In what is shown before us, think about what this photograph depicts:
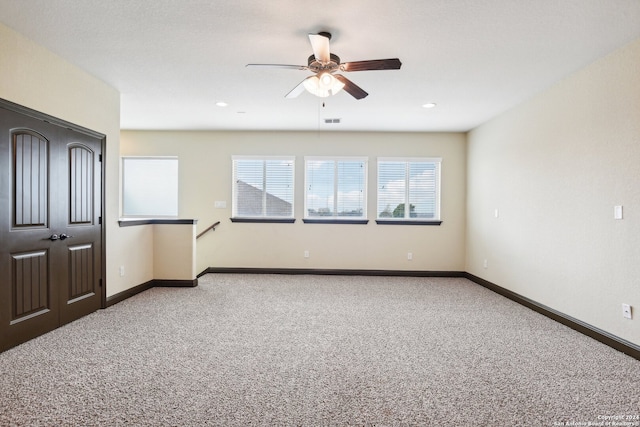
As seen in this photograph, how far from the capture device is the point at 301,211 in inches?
239

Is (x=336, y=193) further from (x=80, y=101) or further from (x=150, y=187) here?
(x=80, y=101)

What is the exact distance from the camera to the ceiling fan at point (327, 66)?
251cm

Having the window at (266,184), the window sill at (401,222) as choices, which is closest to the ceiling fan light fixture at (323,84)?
the window at (266,184)

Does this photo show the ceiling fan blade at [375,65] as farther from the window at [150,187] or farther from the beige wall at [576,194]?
the window at [150,187]

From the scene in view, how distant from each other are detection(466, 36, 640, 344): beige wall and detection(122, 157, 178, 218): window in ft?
17.9

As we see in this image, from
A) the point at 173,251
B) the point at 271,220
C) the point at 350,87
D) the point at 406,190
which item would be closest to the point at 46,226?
the point at 173,251

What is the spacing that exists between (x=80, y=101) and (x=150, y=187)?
283 cm

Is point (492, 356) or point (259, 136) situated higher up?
point (259, 136)

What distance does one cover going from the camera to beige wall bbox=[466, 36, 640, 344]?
9.25 feet

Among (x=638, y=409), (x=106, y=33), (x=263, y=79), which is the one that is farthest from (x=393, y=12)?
(x=638, y=409)

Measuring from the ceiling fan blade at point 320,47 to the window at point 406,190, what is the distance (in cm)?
359

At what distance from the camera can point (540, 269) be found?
394 cm

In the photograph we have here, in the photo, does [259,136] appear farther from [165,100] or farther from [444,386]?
[444,386]

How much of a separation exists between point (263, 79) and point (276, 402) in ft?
10.2
